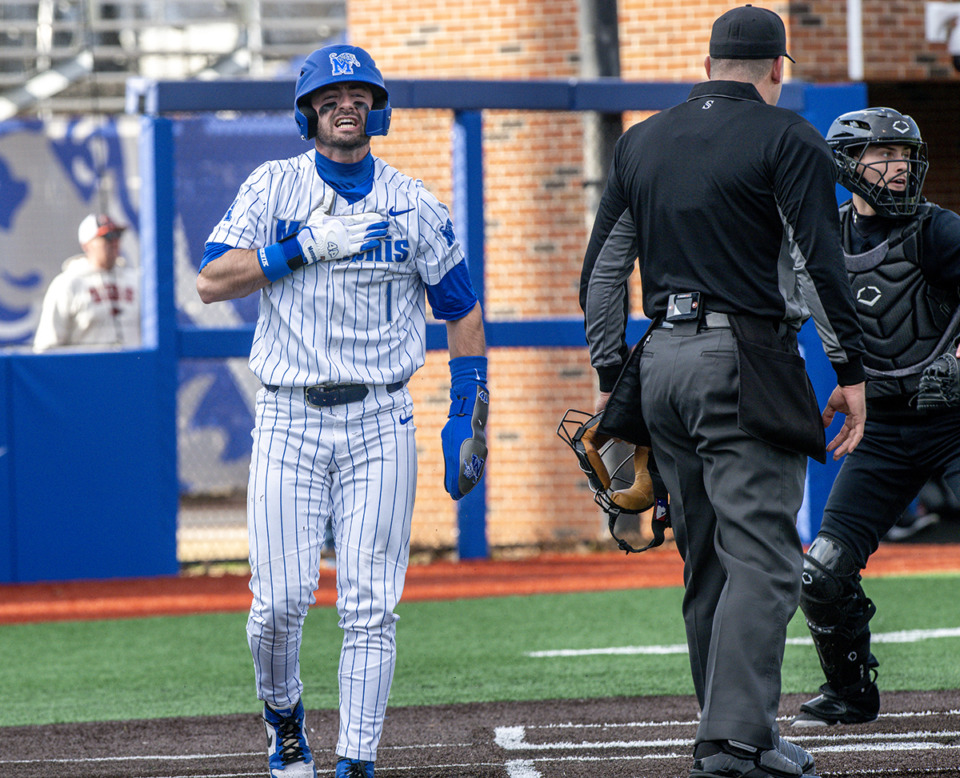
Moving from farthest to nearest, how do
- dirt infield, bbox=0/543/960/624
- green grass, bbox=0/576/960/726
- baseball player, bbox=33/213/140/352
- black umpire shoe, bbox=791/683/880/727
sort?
baseball player, bbox=33/213/140/352
dirt infield, bbox=0/543/960/624
green grass, bbox=0/576/960/726
black umpire shoe, bbox=791/683/880/727

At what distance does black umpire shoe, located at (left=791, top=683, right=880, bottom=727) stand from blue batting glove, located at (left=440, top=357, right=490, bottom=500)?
1725 millimetres

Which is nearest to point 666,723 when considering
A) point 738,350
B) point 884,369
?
point 884,369

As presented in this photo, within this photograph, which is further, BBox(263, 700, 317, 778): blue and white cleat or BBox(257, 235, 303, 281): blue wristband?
BBox(263, 700, 317, 778): blue and white cleat

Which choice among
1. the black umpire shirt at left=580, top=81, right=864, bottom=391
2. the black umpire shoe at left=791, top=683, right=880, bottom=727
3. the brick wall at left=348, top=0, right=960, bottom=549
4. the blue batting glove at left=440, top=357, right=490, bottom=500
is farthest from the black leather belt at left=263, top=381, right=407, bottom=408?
the brick wall at left=348, top=0, right=960, bottom=549

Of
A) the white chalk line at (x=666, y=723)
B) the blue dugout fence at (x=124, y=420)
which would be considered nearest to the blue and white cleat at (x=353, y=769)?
the white chalk line at (x=666, y=723)

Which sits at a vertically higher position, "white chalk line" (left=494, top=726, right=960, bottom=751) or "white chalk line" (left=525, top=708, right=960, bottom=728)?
"white chalk line" (left=494, top=726, right=960, bottom=751)

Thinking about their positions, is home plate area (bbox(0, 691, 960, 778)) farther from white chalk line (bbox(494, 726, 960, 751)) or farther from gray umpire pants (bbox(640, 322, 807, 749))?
gray umpire pants (bbox(640, 322, 807, 749))

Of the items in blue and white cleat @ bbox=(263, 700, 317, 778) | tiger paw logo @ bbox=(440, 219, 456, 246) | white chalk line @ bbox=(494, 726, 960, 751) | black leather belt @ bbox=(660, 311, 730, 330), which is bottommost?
white chalk line @ bbox=(494, 726, 960, 751)

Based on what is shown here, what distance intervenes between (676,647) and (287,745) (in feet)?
10.2

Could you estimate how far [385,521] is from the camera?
409 centimetres

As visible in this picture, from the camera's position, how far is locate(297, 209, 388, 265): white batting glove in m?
4.02

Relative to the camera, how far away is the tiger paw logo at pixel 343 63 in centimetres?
407

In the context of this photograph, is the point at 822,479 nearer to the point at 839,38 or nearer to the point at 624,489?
the point at 839,38

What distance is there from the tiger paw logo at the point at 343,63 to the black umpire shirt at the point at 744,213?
2.85 feet
